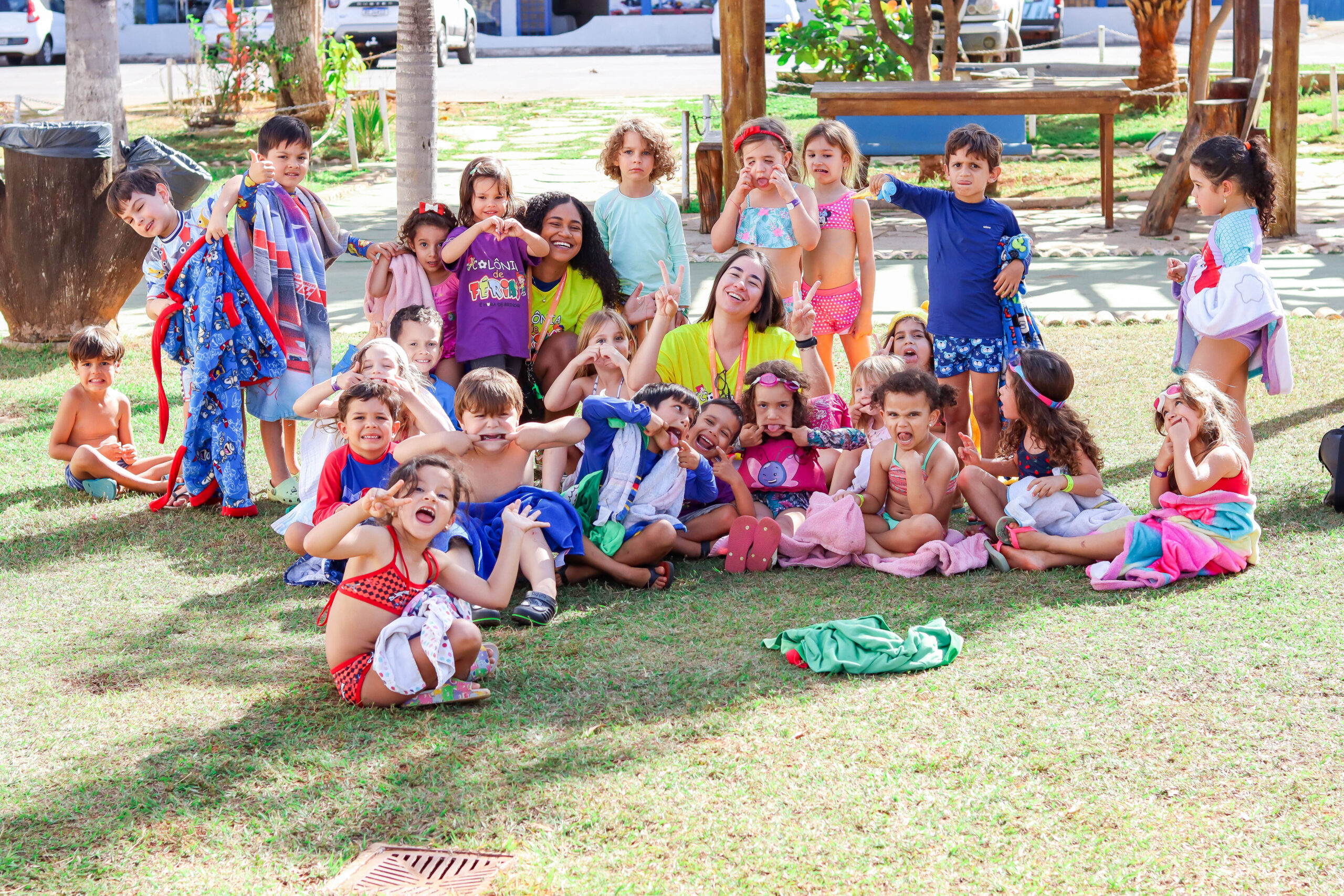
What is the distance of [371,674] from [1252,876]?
2118 millimetres

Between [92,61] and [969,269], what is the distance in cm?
857

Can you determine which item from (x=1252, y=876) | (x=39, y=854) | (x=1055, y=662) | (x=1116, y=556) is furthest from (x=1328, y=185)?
(x=39, y=854)

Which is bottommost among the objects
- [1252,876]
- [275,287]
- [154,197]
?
[1252,876]

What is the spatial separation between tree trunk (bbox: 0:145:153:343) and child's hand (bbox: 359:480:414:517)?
5284 millimetres

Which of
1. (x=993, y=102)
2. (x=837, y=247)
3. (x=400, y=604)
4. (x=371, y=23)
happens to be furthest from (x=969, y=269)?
(x=371, y=23)

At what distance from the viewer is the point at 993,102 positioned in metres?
10.9

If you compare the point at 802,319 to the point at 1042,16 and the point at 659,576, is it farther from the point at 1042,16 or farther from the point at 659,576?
the point at 1042,16

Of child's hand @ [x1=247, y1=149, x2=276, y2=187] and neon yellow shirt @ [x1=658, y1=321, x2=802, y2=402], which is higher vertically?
child's hand @ [x1=247, y1=149, x2=276, y2=187]

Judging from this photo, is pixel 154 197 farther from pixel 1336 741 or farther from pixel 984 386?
pixel 1336 741

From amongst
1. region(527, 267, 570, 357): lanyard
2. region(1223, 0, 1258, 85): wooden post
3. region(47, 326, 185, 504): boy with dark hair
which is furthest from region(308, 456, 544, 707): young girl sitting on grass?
region(1223, 0, 1258, 85): wooden post

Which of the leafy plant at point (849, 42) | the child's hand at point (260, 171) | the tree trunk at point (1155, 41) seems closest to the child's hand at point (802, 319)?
the child's hand at point (260, 171)

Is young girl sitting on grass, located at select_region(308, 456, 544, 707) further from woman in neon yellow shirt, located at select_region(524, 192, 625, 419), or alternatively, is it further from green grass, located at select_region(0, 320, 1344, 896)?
woman in neon yellow shirt, located at select_region(524, 192, 625, 419)

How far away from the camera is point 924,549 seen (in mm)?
4402

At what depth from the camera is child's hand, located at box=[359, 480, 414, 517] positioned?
3.24m
